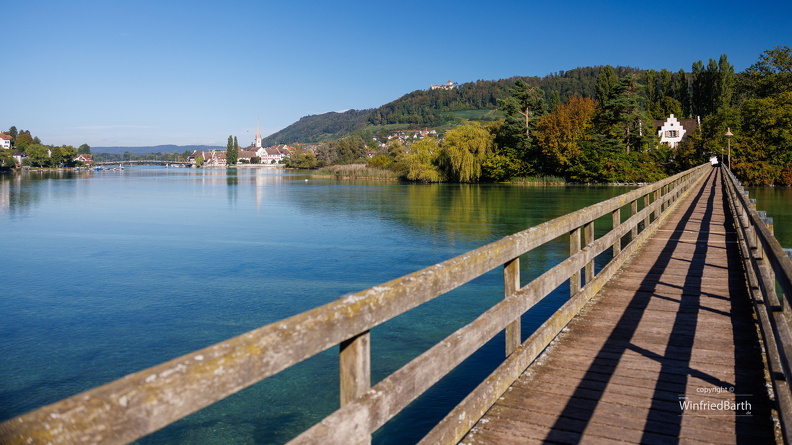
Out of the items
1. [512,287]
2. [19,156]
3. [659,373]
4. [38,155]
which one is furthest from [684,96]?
[19,156]

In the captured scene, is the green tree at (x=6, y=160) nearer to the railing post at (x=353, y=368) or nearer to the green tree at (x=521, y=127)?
the green tree at (x=521, y=127)

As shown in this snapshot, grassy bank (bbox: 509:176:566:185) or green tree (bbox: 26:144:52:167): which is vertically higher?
green tree (bbox: 26:144:52:167)

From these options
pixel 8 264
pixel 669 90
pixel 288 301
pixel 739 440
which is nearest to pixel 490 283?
pixel 288 301

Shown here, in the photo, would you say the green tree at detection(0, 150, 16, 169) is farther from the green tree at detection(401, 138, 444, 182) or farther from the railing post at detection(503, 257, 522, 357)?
the railing post at detection(503, 257, 522, 357)

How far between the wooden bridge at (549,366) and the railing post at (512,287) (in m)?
0.01

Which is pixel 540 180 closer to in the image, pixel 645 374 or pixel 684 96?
pixel 684 96

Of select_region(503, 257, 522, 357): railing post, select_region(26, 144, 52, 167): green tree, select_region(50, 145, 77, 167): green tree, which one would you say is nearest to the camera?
select_region(503, 257, 522, 357): railing post

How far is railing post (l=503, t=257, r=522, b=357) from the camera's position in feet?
12.7

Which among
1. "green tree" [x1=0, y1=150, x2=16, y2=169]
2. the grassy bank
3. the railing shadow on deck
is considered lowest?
the railing shadow on deck

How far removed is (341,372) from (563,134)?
6006cm

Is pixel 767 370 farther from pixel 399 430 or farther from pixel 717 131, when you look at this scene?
pixel 717 131

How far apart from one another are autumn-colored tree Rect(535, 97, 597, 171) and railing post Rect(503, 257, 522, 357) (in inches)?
2234

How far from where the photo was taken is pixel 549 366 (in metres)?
4.24

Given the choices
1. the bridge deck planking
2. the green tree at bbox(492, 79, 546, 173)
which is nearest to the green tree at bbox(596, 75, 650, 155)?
the green tree at bbox(492, 79, 546, 173)
